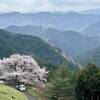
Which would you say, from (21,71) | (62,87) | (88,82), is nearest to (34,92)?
(21,71)

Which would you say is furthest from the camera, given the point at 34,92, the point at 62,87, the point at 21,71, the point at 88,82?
the point at 21,71

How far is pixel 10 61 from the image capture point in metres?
66.6

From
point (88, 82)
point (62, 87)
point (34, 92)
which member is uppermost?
point (88, 82)

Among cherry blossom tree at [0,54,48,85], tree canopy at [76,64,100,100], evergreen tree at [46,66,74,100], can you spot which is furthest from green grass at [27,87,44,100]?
tree canopy at [76,64,100,100]

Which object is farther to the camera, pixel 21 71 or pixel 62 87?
pixel 21 71

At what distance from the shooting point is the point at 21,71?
64938 millimetres

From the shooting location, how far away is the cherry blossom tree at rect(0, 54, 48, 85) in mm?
63906

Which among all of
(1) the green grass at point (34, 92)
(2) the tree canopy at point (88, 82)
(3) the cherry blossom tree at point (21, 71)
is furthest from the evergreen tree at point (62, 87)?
(3) the cherry blossom tree at point (21, 71)

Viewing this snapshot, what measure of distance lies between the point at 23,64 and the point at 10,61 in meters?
2.50

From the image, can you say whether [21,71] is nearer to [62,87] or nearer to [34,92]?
[34,92]

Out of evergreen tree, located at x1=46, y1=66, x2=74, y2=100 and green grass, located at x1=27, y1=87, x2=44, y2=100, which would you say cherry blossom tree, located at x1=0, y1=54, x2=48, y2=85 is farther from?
evergreen tree, located at x1=46, y1=66, x2=74, y2=100

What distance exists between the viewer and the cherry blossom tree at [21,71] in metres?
63.9

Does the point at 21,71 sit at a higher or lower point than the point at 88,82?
higher

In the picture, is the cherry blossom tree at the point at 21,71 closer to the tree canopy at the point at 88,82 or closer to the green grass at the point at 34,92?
the green grass at the point at 34,92
